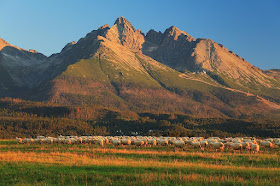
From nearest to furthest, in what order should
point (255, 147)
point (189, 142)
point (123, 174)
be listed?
point (123, 174) → point (255, 147) → point (189, 142)

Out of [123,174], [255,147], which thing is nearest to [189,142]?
[255,147]

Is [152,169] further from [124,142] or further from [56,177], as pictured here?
[124,142]

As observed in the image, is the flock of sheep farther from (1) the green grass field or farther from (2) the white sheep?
(1) the green grass field

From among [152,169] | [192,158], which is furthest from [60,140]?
[152,169]

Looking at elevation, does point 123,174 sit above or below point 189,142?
below

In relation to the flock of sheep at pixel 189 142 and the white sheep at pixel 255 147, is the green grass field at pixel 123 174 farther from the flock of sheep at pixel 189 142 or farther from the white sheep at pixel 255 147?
the flock of sheep at pixel 189 142

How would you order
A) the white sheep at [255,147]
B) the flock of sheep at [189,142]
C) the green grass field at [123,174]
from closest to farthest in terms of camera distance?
1. the green grass field at [123,174]
2. the white sheep at [255,147]
3. the flock of sheep at [189,142]

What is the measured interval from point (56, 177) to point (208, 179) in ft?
42.9

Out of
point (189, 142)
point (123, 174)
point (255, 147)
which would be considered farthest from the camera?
point (189, 142)

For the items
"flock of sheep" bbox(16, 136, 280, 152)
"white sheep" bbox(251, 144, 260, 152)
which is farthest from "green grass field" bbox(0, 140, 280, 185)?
"flock of sheep" bbox(16, 136, 280, 152)

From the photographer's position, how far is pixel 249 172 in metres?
28.1

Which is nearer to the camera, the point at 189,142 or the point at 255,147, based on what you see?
the point at 255,147

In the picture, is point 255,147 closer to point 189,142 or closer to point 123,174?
point 189,142

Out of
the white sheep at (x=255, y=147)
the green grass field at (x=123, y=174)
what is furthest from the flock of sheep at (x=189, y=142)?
the green grass field at (x=123, y=174)
